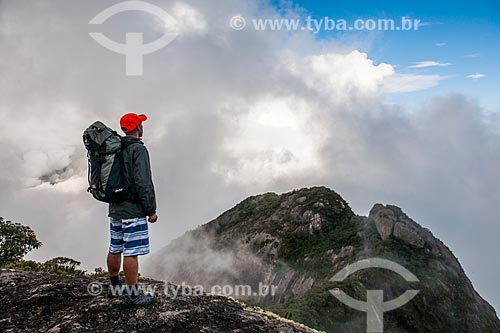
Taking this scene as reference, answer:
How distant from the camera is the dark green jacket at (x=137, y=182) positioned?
8.59m

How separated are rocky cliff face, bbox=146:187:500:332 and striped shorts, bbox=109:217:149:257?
2857cm

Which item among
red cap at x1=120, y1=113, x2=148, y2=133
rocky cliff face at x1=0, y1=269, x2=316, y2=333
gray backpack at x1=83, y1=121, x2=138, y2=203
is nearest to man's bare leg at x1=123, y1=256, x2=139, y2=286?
rocky cliff face at x1=0, y1=269, x2=316, y2=333

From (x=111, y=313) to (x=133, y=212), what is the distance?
2.12 m

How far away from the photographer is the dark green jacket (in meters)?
8.59

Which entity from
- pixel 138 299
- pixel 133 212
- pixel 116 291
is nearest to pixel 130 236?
pixel 133 212

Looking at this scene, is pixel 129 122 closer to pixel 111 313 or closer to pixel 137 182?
pixel 137 182

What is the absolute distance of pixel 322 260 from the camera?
60.6m

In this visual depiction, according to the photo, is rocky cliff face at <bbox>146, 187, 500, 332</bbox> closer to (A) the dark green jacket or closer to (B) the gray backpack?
(A) the dark green jacket

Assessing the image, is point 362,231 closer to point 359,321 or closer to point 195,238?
point 359,321

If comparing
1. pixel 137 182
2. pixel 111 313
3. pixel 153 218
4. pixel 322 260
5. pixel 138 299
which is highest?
pixel 322 260

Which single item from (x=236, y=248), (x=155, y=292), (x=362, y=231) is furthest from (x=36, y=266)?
(x=236, y=248)

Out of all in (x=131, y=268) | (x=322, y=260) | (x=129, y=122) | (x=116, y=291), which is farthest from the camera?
(x=322, y=260)

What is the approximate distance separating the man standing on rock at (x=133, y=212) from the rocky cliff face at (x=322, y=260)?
2851cm

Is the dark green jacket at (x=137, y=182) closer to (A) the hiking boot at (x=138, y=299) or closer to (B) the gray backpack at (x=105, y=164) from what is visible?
(B) the gray backpack at (x=105, y=164)
